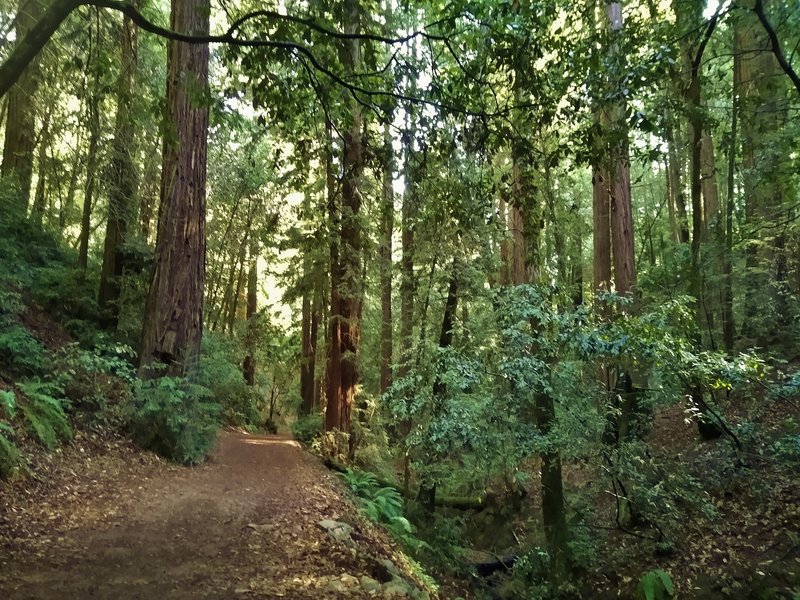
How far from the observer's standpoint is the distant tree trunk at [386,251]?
5.56 metres

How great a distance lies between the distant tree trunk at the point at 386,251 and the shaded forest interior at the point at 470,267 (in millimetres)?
82

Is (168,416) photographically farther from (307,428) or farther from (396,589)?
(307,428)

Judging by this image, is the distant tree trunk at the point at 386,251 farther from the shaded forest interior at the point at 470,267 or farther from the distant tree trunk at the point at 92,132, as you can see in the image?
the distant tree trunk at the point at 92,132

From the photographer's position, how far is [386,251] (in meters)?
14.4

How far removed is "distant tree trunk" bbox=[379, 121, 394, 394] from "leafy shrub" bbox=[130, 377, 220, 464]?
12.2 ft

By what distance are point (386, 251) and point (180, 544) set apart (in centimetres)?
997

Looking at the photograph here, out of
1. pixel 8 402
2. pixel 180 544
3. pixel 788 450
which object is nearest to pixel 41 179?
pixel 8 402

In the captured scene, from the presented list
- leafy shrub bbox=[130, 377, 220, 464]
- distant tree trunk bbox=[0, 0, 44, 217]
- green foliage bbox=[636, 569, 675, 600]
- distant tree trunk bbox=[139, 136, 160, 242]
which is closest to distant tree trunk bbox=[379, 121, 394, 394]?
leafy shrub bbox=[130, 377, 220, 464]

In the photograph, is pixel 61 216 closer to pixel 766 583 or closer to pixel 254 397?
pixel 254 397

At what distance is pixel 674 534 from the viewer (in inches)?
342

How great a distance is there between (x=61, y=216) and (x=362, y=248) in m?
7.53

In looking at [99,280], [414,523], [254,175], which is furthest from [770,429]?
[254,175]

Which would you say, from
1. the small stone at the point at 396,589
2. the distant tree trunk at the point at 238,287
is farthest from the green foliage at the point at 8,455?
the distant tree trunk at the point at 238,287

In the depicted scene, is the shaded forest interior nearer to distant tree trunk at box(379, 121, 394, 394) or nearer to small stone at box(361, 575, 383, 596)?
distant tree trunk at box(379, 121, 394, 394)
